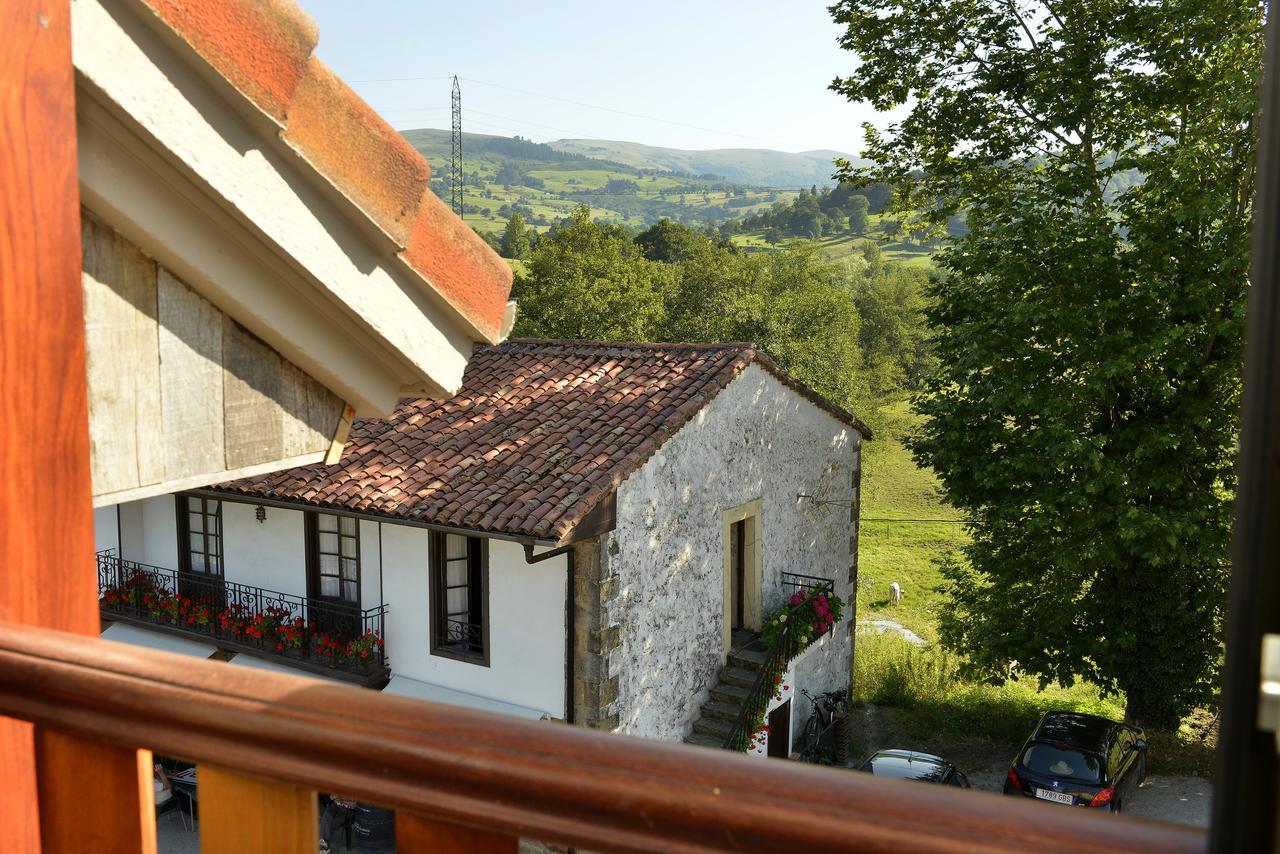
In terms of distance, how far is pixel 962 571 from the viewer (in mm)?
14766

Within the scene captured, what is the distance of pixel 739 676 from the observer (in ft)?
40.6

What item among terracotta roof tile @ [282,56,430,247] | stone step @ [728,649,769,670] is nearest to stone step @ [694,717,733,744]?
stone step @ [728,649,769,670]

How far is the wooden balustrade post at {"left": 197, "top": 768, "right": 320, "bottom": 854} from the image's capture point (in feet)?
2.91

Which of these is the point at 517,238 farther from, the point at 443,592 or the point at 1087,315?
the point at 443,592

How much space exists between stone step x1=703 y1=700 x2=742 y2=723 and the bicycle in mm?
2395

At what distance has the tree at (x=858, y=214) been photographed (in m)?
95.0

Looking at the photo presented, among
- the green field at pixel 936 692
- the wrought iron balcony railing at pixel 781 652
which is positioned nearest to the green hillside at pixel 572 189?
the green field at pixel 936 692

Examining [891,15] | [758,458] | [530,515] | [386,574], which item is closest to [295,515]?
[386,574]

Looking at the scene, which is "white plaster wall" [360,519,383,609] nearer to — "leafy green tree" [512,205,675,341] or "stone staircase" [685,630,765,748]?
"stone staircase" [685,630,765,748]

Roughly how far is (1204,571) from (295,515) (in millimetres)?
11303

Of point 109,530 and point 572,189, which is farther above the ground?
point 572,189

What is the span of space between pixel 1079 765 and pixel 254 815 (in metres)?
12.5

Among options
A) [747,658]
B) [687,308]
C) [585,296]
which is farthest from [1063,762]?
[687,308]

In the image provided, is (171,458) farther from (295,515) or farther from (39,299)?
(295,515)
